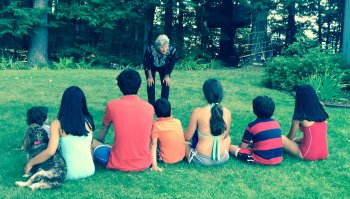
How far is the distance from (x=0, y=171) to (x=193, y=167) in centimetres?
226

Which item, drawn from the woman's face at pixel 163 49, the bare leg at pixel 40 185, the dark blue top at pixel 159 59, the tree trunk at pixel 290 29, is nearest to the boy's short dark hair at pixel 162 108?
the bare leg at pixel 40 185

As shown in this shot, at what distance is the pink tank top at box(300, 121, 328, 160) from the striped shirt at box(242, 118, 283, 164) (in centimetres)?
37

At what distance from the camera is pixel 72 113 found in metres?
4.58

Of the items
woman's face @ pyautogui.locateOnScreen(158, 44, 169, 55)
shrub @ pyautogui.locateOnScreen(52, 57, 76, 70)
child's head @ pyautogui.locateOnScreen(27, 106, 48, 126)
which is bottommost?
child's head @ pyautogui.locateOnScreen(27, 106, 48, 126)

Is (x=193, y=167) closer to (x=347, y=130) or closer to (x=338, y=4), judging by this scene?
(x=347, y=130)

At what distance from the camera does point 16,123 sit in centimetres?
723

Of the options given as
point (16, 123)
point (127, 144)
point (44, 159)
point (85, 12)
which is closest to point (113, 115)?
point (127, 144)

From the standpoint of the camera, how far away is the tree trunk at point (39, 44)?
18359 millimetres

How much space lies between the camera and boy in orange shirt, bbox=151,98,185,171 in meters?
5.33

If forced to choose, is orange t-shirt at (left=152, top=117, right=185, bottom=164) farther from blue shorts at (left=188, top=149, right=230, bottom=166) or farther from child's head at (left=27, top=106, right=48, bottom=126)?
child's head at (left=27, top=106, right=48, bottom=126)

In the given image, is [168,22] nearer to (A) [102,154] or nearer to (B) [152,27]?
(B) [152,27]

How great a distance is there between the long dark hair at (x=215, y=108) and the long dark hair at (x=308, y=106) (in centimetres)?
106

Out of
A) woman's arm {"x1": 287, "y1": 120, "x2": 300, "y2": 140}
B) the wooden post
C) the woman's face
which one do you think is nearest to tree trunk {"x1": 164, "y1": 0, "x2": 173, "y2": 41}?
the wooden post

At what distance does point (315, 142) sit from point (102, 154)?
8.87 feet
